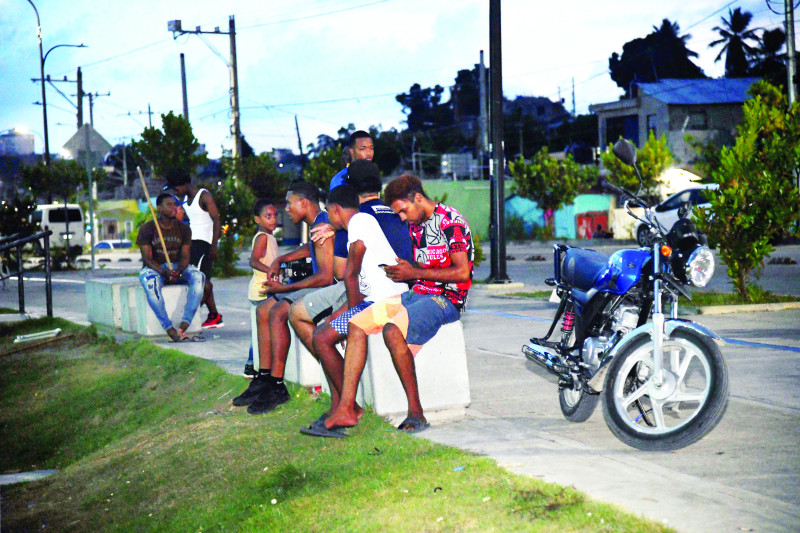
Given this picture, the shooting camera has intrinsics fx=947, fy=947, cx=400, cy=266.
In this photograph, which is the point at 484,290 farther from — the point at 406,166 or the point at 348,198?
the point at 406,166

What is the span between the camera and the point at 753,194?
12.5m

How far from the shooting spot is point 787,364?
8.27 metres

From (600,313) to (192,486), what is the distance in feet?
9.04

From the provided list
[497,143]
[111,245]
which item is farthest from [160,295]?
[111,245]

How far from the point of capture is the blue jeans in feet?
36.5

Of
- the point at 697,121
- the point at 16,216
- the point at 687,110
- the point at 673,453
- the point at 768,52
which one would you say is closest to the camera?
the point at 673,453

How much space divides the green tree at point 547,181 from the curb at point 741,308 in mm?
32064

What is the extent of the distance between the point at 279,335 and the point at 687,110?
46568 millimetres

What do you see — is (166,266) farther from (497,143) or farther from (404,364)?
(497,143)

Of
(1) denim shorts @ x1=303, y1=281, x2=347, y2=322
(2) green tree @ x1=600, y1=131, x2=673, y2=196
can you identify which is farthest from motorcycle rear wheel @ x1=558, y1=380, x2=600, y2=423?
(2) green tree @ x1=600, y1=131, x2=673, y2=196

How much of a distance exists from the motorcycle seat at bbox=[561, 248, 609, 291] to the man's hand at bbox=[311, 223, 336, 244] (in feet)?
5.53

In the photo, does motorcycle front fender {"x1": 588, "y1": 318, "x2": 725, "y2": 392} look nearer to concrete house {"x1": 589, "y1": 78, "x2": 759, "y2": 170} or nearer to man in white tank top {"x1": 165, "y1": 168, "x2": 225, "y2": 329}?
man in white tank top {"x1": 165, "y1": 168, "x2": 225, "y2": 329}

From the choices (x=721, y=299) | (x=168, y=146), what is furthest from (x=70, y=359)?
(x=168, y=146)

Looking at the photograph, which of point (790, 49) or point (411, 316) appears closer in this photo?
point (411, 316)
